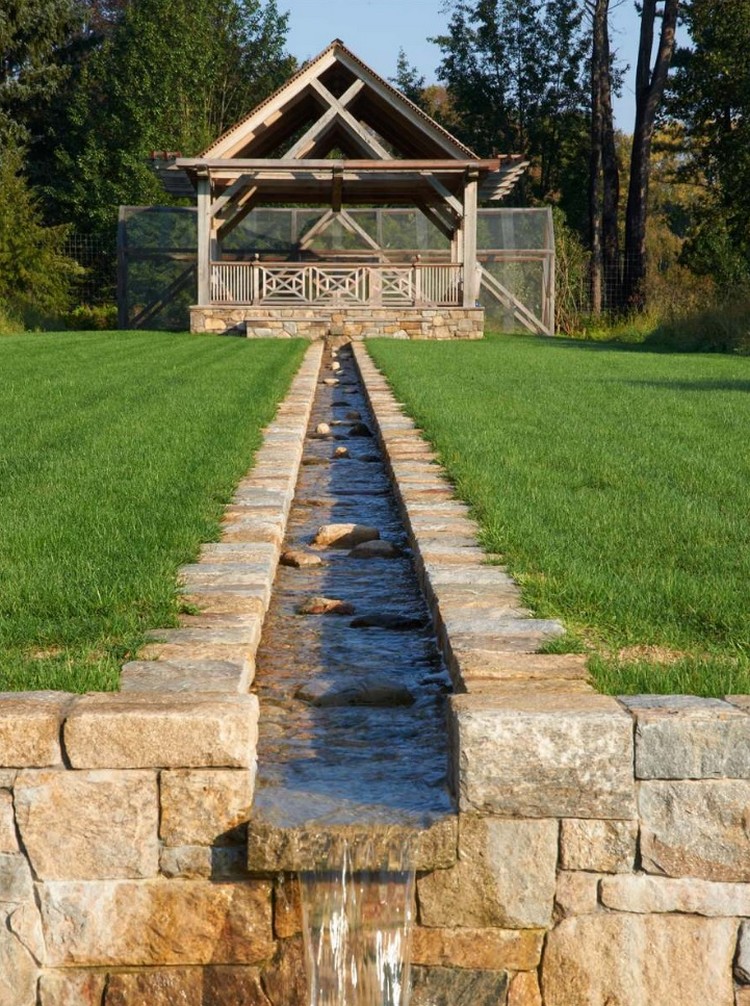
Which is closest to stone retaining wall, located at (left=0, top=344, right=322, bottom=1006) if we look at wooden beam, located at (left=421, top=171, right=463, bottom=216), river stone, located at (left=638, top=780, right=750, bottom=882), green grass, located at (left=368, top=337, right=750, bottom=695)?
river stone, located at (left=638, top=780, right=750, bottom=882)

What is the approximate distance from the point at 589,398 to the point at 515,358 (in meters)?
5.38

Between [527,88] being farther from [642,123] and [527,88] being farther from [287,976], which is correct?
[287,976]

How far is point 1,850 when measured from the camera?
3109mm

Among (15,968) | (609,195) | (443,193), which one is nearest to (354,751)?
(15,968)

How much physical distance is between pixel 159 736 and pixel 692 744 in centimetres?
126

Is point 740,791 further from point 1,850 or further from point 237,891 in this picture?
point 1,850

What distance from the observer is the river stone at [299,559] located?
5547 millimetres

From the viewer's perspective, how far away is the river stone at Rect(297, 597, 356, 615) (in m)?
4.83

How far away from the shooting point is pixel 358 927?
3.13 metres

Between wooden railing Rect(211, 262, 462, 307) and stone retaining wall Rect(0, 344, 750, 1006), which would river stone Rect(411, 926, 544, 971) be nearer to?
stone retaining wall Rect(0, 344, 750, 1006)

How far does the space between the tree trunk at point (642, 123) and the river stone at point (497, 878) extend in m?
24.5

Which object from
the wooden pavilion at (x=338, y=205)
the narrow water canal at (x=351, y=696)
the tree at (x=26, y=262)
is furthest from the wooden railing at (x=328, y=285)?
the narrow water canal at (x=351, y=696)

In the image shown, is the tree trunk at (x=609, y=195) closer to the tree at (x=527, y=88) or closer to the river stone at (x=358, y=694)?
the tree at (x=527, y=88)

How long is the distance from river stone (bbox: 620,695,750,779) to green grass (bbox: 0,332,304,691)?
135 centimetres
